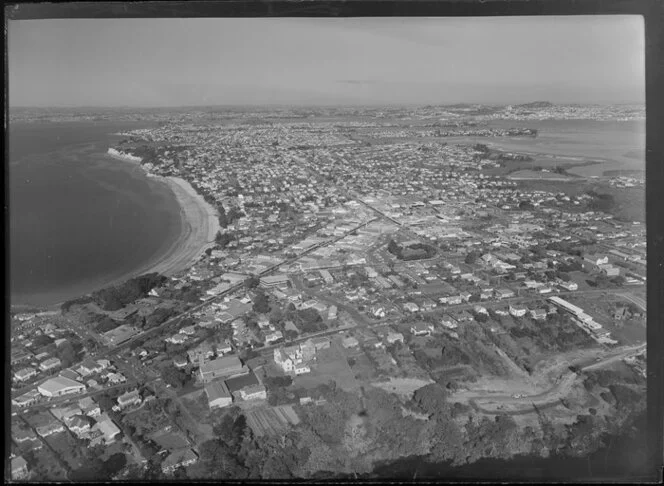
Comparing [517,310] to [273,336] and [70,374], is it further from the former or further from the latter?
[70,374]

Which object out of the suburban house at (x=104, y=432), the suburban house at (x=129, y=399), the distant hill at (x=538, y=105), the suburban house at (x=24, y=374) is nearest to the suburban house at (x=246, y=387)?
the suburban house at (x=129, y=399)

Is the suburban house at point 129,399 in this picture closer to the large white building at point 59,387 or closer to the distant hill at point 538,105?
the large white building at point 59,387

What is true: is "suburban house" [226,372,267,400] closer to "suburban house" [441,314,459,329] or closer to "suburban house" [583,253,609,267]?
"suburban house" [441,314,459,329]

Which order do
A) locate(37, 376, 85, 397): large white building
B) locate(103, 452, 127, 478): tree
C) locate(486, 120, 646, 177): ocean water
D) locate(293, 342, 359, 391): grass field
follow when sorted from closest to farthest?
locate(103, 452, 127, 478): tree < locate(37, 376, 85, 397): large white building < locate(293, 342, 359, 391): grass field < locate(486, 120, 646, 177): ocean water

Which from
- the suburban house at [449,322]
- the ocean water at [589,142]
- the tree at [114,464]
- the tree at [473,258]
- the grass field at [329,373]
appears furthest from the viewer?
the tree at [473,258]

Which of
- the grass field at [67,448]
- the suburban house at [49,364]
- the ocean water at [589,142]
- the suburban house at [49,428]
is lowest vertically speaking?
the grass field at [67,448]

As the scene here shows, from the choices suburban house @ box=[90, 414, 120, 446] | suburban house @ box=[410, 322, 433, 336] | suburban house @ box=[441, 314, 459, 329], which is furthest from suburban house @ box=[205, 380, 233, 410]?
suburban house @ box=[441, 314, 459, 329]
